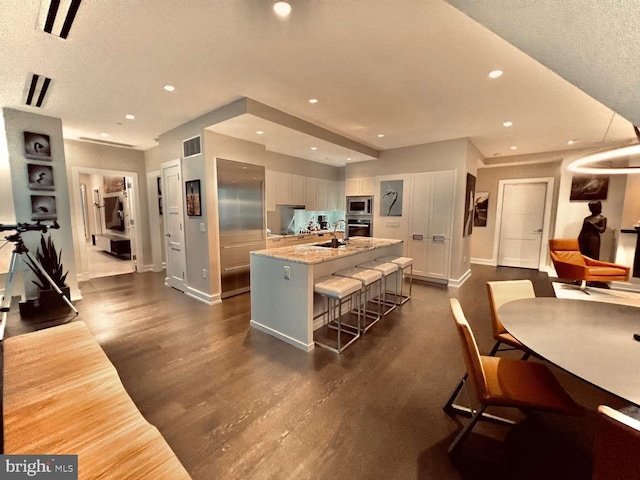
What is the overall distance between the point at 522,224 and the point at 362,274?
18.3 ft

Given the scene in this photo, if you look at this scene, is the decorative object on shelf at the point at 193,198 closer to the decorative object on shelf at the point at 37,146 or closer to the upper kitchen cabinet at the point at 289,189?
the upper kitchen cabinet at the point at 289,189

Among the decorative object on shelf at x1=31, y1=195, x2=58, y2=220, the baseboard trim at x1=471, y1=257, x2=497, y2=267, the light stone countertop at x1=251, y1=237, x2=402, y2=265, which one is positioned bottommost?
the baseboard trim at x1=471, y1=257, x2=497, y2=267

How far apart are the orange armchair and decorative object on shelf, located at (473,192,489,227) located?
204 cm

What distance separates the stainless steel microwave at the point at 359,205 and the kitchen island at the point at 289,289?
2639mm

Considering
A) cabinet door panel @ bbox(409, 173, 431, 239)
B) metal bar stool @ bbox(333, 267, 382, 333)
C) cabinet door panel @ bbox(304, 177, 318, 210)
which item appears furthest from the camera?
cabinet door panel @ bbox(304, 177, 318, 210)

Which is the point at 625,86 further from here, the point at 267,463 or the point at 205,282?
the point at 205,282

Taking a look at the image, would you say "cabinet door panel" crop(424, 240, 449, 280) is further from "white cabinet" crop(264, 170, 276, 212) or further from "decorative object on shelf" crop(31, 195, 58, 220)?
"decorative object on shelf" crop(31, 195, 58, 220)

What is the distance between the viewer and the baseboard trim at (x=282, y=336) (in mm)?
2638

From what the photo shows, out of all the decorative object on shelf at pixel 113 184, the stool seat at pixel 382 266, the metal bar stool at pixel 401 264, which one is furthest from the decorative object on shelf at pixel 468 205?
the decorative object on shelf at pixel 113 184

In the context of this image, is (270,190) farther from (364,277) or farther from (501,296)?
(501,296)

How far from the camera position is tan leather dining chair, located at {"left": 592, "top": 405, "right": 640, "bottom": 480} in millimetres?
737

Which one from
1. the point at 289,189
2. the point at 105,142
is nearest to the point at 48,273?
the point at 105,142

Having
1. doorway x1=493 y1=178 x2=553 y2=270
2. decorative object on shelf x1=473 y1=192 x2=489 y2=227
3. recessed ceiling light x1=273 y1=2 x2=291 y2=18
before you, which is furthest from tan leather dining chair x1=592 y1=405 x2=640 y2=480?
doorway x1=493 y1=178 x2=553 y2=270

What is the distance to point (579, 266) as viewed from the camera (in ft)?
13.7
